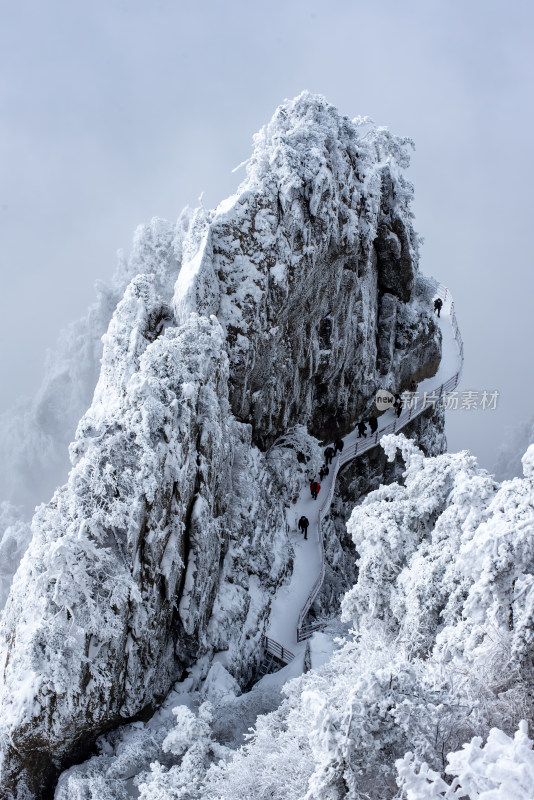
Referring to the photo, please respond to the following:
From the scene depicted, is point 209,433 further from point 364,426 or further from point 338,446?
point 364,426

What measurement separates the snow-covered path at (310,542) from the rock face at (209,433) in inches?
26.5

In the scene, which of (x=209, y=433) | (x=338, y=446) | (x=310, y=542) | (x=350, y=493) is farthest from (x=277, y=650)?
(x=338, y=446)

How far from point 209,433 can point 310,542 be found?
8.21m

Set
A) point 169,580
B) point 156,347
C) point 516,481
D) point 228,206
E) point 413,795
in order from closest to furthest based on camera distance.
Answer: point 413,795, point 516,481, point 169,580, point 156,347, point 228,206

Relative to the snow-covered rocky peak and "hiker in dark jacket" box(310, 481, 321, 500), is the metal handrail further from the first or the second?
the snow-covered rocky peak

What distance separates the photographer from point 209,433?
60.7ft

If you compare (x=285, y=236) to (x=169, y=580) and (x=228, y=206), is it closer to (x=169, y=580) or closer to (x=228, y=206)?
(x=228, y=206)

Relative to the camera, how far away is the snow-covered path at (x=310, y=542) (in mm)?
20875

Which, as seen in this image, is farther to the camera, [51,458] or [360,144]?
[51,458]

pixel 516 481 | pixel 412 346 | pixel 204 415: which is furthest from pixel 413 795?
pixel 412 346

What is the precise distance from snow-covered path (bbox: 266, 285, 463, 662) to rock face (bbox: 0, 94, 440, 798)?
2.21ft

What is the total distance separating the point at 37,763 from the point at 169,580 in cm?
525

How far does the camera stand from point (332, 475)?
2686cm

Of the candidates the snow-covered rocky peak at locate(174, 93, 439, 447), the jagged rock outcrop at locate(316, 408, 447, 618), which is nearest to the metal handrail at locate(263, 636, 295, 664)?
the jagged rock outcrop at locate(316, 408, 447, 618)
